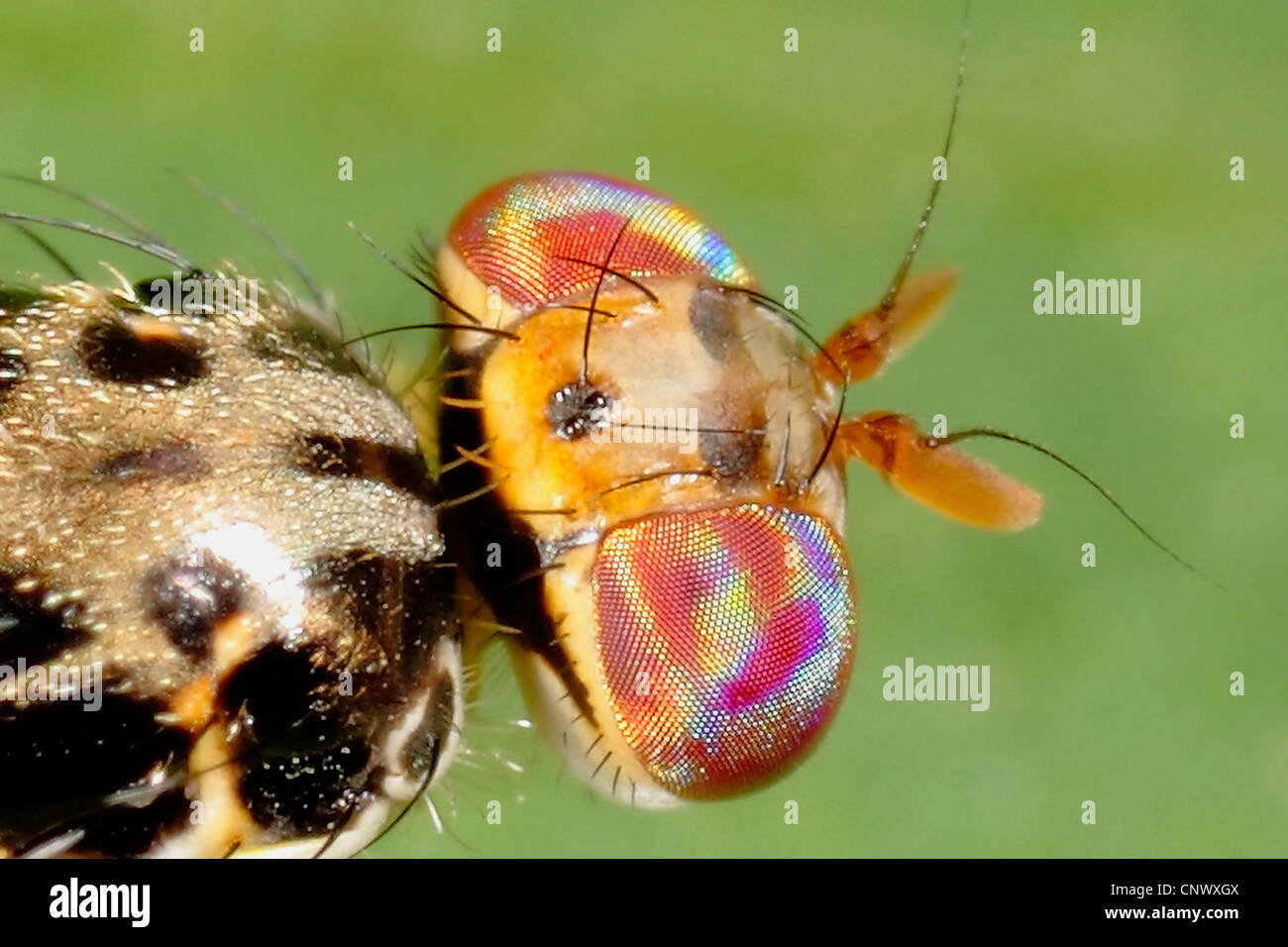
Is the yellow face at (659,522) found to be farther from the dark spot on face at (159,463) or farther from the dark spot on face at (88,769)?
the dark spot on face at (88,769)

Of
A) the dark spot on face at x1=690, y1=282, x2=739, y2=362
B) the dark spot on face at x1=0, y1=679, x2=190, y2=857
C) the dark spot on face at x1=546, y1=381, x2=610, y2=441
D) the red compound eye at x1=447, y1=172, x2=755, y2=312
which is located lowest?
the dark spot on face at x1=0, y1=679, x2=190, y2=857

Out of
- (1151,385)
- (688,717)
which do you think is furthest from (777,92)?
(688,717)

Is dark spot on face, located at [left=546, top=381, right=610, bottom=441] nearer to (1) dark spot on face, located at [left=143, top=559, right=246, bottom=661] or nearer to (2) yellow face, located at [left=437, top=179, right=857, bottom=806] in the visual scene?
(2) yellow face, located at [left=437, top=179, right=857, bottom=806]

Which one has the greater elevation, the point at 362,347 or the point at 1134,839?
the point at 362,347

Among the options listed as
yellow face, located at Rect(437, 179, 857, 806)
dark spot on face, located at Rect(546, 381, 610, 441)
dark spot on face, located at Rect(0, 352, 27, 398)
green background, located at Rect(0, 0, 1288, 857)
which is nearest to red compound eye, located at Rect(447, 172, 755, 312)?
yellow face, located at Rect(437, 179, 857, 806)

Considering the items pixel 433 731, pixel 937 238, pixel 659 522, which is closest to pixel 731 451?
pixel 659 522

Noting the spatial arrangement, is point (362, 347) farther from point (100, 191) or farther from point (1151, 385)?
point (1151, 385)
